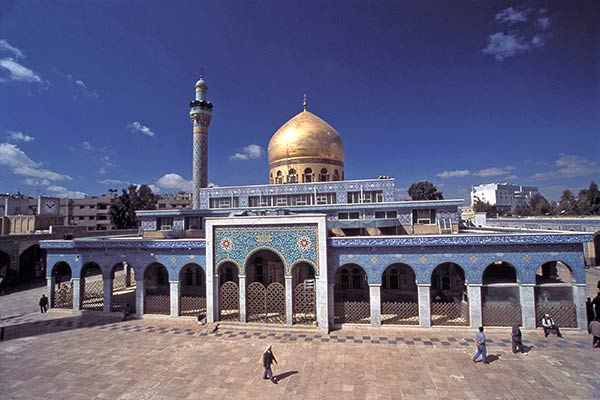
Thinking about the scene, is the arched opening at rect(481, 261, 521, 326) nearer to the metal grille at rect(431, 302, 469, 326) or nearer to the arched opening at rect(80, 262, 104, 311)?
the metal grille at rect(431, 302, 469, 326)

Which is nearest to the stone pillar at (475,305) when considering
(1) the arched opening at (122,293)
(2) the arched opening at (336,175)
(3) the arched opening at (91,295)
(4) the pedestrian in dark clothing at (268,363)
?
(4) the pedestrian in dark clothing at (268,363)

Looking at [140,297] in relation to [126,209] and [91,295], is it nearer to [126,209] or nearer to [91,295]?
[91,295]

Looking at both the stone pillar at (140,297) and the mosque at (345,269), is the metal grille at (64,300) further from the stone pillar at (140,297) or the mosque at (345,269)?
the stone pillar at (140,297)

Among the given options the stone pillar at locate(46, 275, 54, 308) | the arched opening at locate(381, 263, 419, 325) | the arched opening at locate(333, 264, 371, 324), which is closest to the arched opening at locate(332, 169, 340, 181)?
the arched opening at locate(333, 264, 371, 324)

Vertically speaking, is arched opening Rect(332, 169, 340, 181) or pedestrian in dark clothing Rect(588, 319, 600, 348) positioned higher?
arched opening Rect(332, 169, 340, 181)

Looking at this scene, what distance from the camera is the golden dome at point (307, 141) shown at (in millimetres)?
24516

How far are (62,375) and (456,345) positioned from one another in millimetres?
13187

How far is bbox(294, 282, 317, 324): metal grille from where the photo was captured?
13902mm

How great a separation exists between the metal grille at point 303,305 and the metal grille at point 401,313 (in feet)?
10.5

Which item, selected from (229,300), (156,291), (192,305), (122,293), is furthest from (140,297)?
(122,293)

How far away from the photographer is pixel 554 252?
1243 cm

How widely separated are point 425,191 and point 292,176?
23049 millimetres

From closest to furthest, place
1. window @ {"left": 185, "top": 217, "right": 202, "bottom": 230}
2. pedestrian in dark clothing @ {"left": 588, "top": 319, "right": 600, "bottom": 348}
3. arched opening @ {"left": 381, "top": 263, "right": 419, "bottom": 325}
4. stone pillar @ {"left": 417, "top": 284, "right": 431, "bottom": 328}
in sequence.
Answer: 1. pedestrian in dark clothing @ {"left": 588, "top": 319, "right": 600, "bottom": 348}
2. stone pillar @ {"left": 417, "top": 284, "right": 431, "bottom": 328}
3. arched opening @ {"left": 381, "top": 263, "right": 419, "bottom": 325}
4. window @ {"left": 185, "top": 217, "right": 202, "bottom": 230}

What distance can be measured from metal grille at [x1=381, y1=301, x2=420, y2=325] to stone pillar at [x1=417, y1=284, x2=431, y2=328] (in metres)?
0.51
